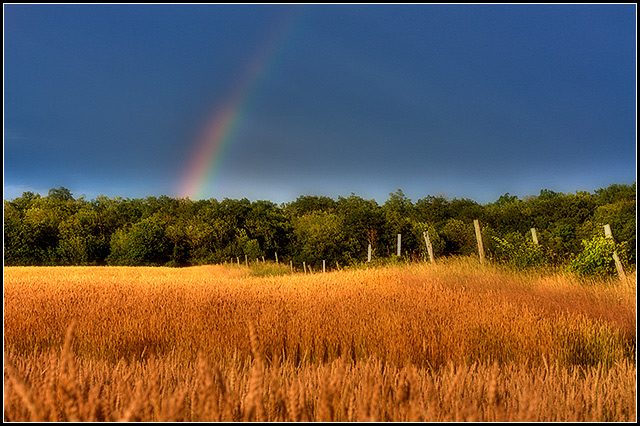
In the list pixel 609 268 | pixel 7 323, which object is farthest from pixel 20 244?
pixel 609 268

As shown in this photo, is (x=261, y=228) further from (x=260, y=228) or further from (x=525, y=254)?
(x=525, y=254)

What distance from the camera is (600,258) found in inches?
389

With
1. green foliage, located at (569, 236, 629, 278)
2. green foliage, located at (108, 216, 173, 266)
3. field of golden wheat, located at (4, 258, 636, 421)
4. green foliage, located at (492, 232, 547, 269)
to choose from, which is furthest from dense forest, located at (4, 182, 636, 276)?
field of golden wheat, located at (4, 258, 636, 421)

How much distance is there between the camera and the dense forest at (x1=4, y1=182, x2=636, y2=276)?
36.0 m

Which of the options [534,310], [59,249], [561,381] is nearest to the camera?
[561,381]

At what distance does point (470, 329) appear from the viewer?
13.2 feet

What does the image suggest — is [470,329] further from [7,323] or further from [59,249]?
[59,249]

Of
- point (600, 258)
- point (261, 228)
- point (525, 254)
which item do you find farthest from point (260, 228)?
point (600, 258)

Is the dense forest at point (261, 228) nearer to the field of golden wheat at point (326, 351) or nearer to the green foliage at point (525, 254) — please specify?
the green foliage at point (525, 254)

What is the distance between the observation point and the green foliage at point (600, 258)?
977 centimetres

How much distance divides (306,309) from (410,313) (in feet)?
3.76

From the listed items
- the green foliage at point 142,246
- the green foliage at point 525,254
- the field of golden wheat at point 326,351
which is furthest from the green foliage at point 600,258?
the green foliage at point 142,246

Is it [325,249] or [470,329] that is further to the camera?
[325,249]

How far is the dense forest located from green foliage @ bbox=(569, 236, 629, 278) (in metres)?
22.0
